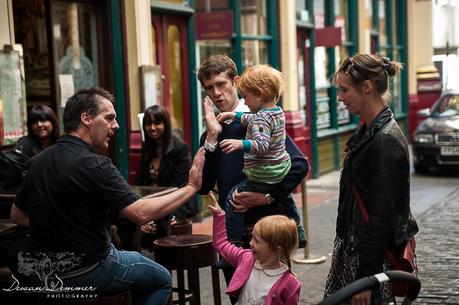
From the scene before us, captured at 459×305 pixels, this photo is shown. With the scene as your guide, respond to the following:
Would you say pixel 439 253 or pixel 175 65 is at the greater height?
pixel 175 65

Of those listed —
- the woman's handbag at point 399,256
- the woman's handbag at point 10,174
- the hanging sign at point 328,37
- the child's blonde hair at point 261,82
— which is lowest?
the woman's handbag at point 399,256

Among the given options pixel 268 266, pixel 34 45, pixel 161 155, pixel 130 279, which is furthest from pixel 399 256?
pixel 34 45

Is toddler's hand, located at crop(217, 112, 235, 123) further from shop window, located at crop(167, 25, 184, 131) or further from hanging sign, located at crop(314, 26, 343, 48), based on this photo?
hanging sign, located at crop(314, 26, 343, 48)

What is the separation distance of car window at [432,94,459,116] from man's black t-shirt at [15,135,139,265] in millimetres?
11354

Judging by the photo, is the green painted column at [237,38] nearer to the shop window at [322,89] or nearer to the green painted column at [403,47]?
the shop window at [322,89]

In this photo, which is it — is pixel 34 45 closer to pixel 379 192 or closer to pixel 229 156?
pixel 229 156

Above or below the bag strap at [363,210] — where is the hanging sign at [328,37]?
above

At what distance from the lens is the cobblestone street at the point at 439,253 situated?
6.19 metres

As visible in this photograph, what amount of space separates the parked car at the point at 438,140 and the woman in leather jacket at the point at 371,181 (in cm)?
1027

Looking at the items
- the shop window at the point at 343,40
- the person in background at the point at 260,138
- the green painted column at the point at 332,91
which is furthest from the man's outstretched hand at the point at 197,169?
the shop window at the point at 343,40

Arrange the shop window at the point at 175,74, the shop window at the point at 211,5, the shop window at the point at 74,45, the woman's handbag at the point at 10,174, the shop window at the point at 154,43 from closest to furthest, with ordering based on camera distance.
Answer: the woman's handbag at the point at 10,174 → the shop window at the point at 74,45 → the shop window at the point at 154,43 → the shop window at the point at 175,74 → the shop window at the point at 211,5

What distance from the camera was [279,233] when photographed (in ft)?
11.8

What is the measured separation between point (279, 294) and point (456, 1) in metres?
23.7

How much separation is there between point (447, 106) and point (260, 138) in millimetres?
11249
